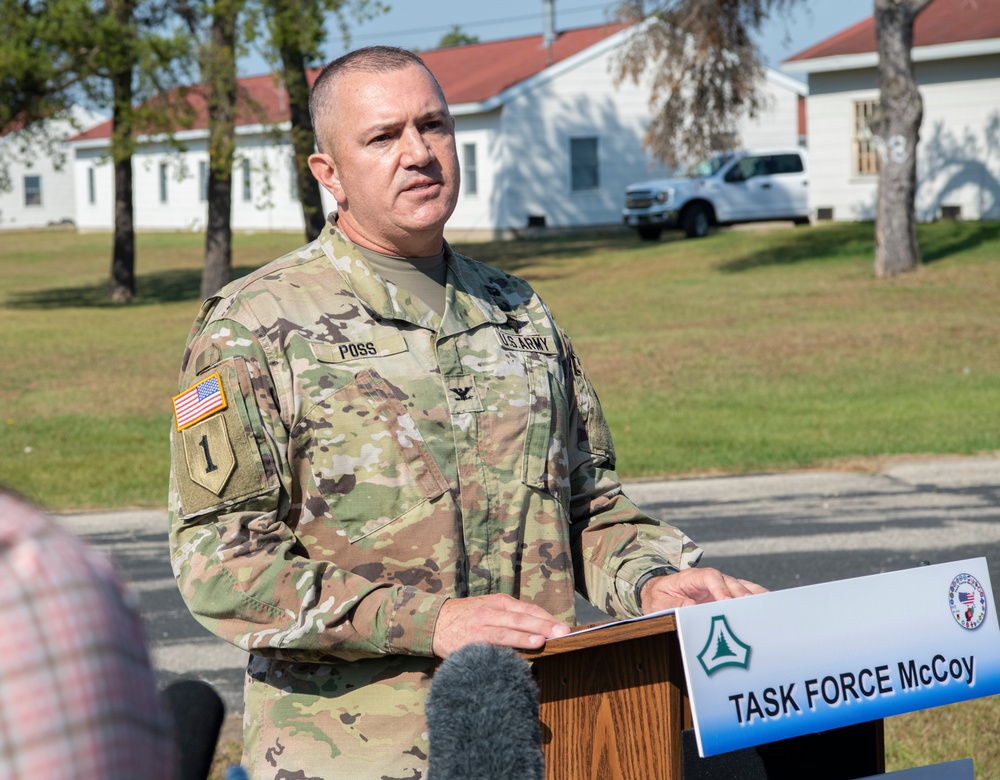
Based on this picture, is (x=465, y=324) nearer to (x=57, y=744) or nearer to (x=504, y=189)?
(x=57, y=744)

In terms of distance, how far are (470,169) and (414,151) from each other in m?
41.4

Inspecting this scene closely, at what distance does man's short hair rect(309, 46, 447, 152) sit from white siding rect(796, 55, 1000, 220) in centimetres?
3052

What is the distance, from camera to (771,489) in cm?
1045

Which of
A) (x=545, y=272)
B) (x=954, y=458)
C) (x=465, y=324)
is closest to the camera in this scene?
(x=465, y=324)

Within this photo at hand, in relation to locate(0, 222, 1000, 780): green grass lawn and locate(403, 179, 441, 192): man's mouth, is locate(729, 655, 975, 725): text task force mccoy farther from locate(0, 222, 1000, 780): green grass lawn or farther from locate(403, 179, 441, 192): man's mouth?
locate(0, 222, 1000, 780): green grass lawn

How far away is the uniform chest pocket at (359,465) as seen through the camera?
2.48m

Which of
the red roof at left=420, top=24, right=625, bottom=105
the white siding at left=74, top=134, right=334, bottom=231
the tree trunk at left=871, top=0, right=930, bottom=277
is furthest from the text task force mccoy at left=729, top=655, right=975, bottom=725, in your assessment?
the white siding at left=74, top=134, right=334, bottom=231

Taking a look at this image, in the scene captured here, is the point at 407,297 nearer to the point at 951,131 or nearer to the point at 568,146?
the point at 951,131

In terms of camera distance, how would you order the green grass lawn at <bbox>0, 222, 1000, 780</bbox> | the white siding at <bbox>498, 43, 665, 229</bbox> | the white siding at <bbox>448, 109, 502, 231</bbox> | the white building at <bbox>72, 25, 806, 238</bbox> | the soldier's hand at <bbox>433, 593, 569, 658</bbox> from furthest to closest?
the white siding at <bbox>448, 109, 502, 231</bbox>, the white siding at <bbox>498, 43, 665, 229</bbox>, the white building at <bbox>72, 25, 806, 238</bbox>, the green grass lawn at <bbox>0, 222, 1000, 780</bbox>, the soldier's hand at <bbox>433, 593, 569, 658</bbox>

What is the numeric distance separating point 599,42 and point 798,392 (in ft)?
101

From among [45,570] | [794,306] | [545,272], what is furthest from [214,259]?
[45,570]

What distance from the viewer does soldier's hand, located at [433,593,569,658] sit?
217 centimetres

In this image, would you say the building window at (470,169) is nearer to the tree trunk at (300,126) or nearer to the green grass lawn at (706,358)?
the green grass lawn at (706,358)

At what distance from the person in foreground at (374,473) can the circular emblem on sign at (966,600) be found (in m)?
0.40
